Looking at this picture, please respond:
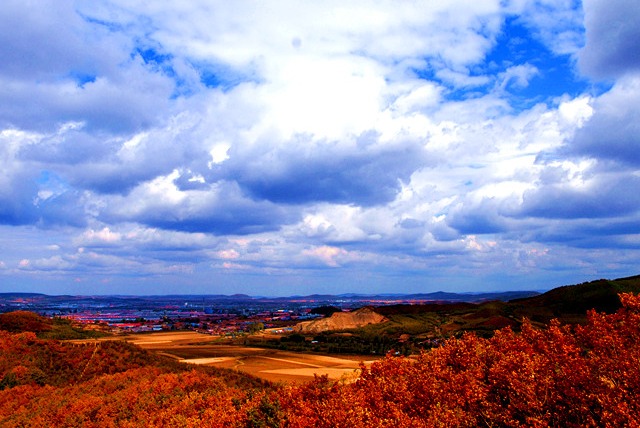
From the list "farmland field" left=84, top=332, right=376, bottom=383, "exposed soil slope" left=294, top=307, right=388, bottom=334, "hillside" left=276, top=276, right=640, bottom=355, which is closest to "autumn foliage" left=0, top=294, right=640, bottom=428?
"farmland field" left=84, top=332, right=376, bottom=383

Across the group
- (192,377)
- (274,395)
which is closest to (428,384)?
(274,395)

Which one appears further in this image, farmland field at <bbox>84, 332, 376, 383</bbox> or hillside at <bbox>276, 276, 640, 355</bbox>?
hillside at <bbox>276, 276, 640, 355</bbox>

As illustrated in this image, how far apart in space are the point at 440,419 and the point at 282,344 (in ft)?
232

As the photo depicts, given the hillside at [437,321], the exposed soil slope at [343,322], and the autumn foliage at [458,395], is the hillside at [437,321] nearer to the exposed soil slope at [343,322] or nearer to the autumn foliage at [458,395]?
the exposed soil slope at [343,322]

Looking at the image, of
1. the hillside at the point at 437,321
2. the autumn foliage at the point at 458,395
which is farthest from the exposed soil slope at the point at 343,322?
the autumn foliage at the point at 458,395

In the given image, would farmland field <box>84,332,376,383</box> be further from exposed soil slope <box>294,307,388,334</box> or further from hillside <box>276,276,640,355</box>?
exposed soil slope <box>294,307,388,334</box>

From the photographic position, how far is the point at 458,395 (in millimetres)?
10297

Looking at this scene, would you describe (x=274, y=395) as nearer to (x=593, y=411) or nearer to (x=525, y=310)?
(x=593, y=411)

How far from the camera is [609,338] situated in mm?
11062

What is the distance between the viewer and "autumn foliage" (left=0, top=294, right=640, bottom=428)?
895 centimetres

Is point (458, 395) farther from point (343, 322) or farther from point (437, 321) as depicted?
point (343, 322)

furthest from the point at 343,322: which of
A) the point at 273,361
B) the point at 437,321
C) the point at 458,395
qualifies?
the point at 458,395

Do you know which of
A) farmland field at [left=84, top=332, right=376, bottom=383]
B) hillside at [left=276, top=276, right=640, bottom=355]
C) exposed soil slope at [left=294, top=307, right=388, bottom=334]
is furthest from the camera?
exposed soil slope at [left=294, top=307, right=388, bottom=334]

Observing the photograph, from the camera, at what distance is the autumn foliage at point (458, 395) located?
8953 mm
